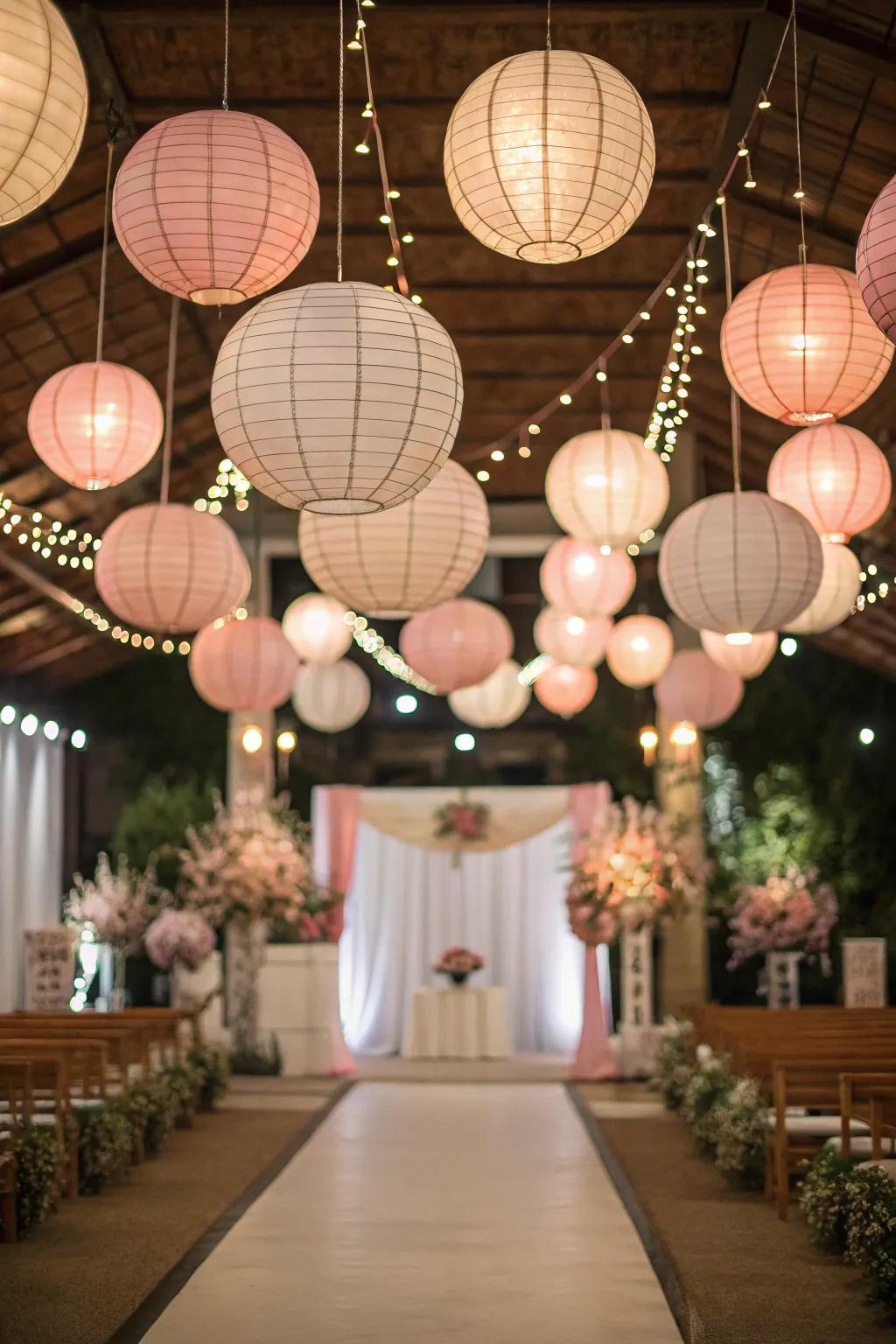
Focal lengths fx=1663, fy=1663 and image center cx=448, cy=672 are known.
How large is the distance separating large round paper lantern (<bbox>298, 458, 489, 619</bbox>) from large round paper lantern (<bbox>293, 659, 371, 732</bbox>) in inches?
300

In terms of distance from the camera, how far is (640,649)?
1119 centimetres

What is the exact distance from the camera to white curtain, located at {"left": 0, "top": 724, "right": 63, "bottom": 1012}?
14.8 meters

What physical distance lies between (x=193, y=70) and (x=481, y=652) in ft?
10.3

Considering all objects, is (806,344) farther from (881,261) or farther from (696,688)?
(696,688)

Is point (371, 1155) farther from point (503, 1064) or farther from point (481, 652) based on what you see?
point (503, 1064)

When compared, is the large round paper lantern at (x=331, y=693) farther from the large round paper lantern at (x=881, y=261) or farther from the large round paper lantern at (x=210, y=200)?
the large round paper lantern at (x=881, y=261)

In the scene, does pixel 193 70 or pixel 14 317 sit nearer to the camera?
pixel 193 70

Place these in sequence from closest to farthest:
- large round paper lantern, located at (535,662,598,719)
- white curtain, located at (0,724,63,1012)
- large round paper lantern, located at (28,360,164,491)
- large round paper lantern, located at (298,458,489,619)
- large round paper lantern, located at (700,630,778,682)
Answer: large round paper lantern, located at (298,458,489,619) → large round paper lantern, located at (28,360,164,491) → large round paper lantern, located at (700,630,778,682) → large round paper lantern, located at (535,662,598,719) → white curtain, located at (0,724,63,1012)

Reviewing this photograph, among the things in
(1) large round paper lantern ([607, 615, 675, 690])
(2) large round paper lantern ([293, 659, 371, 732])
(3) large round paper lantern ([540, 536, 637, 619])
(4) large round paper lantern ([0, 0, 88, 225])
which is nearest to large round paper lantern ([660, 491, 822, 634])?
(4) large round paper lantern ([0, 0, 88, 225])

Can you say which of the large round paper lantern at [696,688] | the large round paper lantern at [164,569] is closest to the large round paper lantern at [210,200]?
the large round paper lantern at [164,569]

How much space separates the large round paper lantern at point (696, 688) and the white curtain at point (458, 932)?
406 cm

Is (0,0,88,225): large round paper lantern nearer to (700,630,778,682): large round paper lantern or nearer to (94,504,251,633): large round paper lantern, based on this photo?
(94,504,251,633): large round paper lantern

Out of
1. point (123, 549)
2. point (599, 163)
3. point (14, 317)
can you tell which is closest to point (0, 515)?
point (14, 317)

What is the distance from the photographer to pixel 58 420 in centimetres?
656
